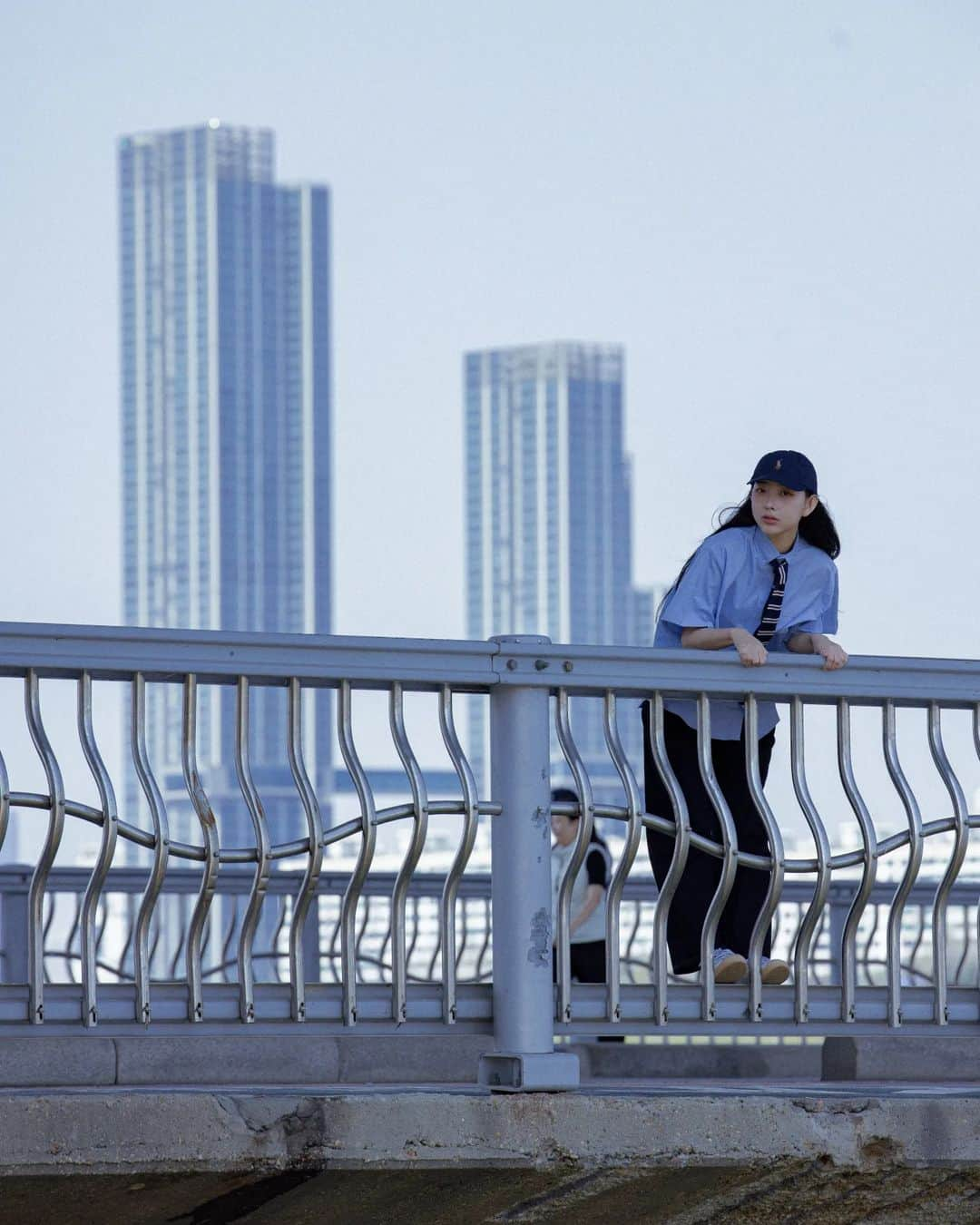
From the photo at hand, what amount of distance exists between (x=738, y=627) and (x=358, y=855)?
4.27ft

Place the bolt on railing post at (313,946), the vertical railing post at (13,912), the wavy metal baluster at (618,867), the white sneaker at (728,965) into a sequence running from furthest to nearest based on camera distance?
the bolt on railing post at (313,946) < the vertical railing post at (13,912) < the white sneaker at (728,965) < the wavy metal baluster at (618,867)

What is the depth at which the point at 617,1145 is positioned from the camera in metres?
4.69

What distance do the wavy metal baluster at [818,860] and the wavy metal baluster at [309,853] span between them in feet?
3.97

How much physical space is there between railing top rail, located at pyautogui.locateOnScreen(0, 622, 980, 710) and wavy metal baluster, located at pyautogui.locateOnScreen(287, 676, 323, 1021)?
12 cm

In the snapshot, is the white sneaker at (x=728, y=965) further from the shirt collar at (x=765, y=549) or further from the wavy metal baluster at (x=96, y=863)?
the wavy metal baluster at (x=96, y=863)

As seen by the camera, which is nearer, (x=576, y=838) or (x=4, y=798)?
(x=4, y=798)

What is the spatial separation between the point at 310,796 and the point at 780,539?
67.3 inches

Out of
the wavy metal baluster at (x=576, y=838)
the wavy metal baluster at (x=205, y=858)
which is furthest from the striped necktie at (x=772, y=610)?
the wavy metal baluster at (x=205, y=858)

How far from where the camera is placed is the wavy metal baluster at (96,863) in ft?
15.0

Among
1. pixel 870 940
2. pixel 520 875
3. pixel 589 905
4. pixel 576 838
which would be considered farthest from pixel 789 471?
pixel 870 940

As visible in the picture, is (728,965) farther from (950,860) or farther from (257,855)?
(257,855)

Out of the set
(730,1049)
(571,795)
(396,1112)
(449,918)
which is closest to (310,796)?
(449,918)

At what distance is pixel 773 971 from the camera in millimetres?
5305

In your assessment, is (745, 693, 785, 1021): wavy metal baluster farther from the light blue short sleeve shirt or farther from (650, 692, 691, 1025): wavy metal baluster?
the light blue short sleeve shirt
